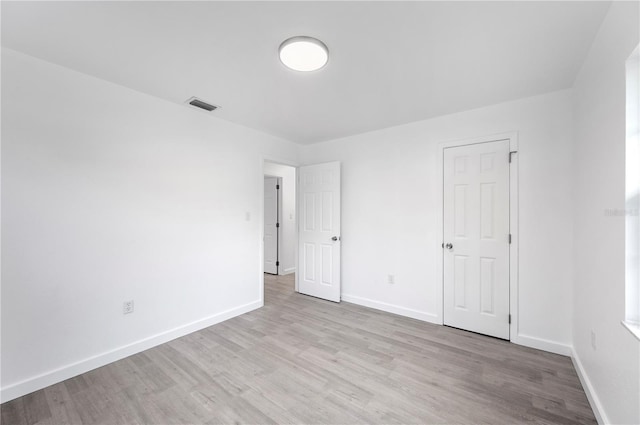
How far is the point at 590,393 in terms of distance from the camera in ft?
5.76

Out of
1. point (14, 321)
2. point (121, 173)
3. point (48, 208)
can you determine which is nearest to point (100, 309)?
point (14, 321)

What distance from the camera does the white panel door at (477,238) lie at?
266 centimetres

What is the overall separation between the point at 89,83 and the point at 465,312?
4.25 meters

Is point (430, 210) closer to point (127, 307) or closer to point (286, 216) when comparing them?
point (286, 216)

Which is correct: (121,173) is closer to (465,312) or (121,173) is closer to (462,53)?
(462,53)

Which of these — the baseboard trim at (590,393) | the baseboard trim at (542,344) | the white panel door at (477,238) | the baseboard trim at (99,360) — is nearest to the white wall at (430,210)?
the baseboard trim at (542,344)

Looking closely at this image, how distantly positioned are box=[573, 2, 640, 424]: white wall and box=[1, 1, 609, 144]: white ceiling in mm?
238

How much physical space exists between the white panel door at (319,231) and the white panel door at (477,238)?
1.50m

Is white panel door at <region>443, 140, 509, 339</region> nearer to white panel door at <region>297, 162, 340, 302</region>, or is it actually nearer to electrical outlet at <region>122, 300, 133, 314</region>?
white panel door at <region>297, 162, 340, 302</region>

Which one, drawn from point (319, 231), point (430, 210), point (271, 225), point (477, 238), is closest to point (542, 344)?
point (477, 238)

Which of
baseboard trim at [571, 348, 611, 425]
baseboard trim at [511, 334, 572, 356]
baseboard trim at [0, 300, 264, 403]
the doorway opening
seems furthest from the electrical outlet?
baseboard trim at [511, 334, 572, 356]

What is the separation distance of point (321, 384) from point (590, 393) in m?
1.85

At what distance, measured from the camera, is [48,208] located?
1.97 m

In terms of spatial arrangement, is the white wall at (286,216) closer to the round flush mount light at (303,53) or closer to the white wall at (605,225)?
the round flush mount light at (303,53)
